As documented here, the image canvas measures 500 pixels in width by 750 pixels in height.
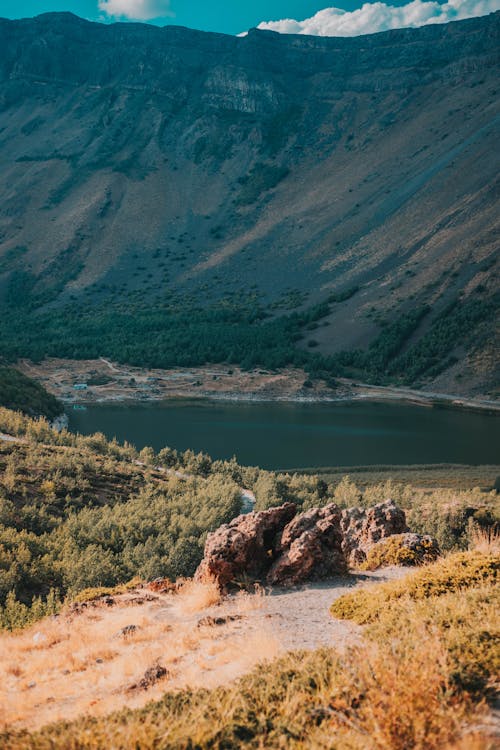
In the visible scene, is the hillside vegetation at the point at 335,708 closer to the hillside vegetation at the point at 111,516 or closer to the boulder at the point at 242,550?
the boulder at the point at 242,550

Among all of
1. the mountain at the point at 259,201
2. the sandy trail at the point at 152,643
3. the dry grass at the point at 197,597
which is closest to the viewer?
the sandy trail at the point at 152,643

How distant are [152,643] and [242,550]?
119 inches

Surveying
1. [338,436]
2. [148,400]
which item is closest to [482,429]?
[338,436]

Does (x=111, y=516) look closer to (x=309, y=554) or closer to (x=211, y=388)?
(x=309, y=554)

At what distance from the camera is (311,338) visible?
92.4 m

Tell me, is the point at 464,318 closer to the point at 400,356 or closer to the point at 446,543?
the point at 400,356

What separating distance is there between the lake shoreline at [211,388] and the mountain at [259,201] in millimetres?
4557

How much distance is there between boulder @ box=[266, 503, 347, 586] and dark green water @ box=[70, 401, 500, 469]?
31.9m

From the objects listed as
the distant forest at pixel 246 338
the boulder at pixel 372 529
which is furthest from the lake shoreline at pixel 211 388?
the boulder at pixel 372 529

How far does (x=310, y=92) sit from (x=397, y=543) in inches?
7765

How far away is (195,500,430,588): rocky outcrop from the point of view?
10234 millimetres

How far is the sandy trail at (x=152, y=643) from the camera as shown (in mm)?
6008

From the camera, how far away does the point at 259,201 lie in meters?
147

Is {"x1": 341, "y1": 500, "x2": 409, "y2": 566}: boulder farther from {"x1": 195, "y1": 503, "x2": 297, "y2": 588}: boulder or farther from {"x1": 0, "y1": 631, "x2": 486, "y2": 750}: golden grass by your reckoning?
{"x1": 0, "y1": 631, "x2": 486, "y2": 750}: golden grass
